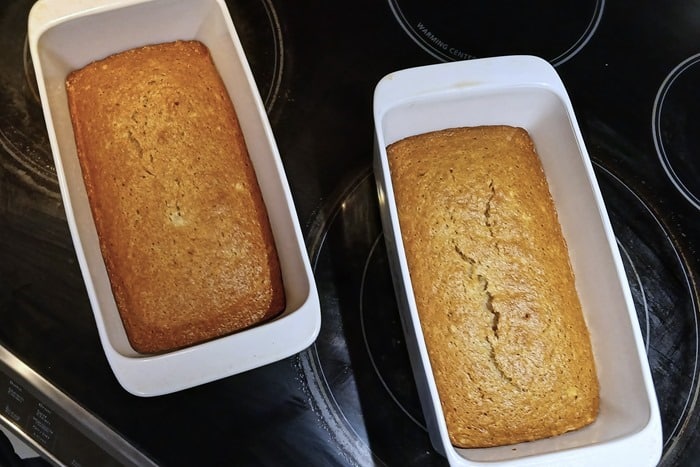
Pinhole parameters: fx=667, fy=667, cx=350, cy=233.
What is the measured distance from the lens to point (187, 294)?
988 millimetres

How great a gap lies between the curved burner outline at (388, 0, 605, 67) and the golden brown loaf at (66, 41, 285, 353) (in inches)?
15.2

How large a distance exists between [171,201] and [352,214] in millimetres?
322

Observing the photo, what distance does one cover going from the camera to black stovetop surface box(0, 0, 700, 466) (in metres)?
1.10

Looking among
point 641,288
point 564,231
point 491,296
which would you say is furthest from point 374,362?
point 641,288

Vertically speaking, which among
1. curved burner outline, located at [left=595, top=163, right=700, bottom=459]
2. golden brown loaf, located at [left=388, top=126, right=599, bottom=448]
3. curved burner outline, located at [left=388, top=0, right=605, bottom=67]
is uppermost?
curved burner outline, located at [left=388, top=0, right=605, bottom=67]

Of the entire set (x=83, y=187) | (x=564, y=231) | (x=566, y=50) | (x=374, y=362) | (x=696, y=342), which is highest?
(x=83, y=187)

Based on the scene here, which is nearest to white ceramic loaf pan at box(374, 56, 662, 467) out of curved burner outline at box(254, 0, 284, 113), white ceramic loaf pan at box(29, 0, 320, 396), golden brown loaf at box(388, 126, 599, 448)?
golden brown loaf at box(388, 126, 599, 448)

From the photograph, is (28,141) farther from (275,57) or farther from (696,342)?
(696,342)

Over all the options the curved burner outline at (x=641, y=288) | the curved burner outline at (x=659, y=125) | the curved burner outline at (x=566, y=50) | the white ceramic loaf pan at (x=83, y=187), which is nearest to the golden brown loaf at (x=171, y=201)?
the white ceramic loaf pan at (x=83, y=187)

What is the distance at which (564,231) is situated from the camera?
3.56 feet

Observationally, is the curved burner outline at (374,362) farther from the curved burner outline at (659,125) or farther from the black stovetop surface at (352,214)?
the curved burner outline at (659,125)

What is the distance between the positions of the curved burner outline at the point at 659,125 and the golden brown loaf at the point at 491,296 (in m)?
0.32

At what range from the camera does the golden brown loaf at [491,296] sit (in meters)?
1.00

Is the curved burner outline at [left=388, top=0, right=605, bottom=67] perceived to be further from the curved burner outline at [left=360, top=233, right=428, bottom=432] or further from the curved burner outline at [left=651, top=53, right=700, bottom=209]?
the curved burner outline at [left=360, top=233, right=428, bottom=432]
